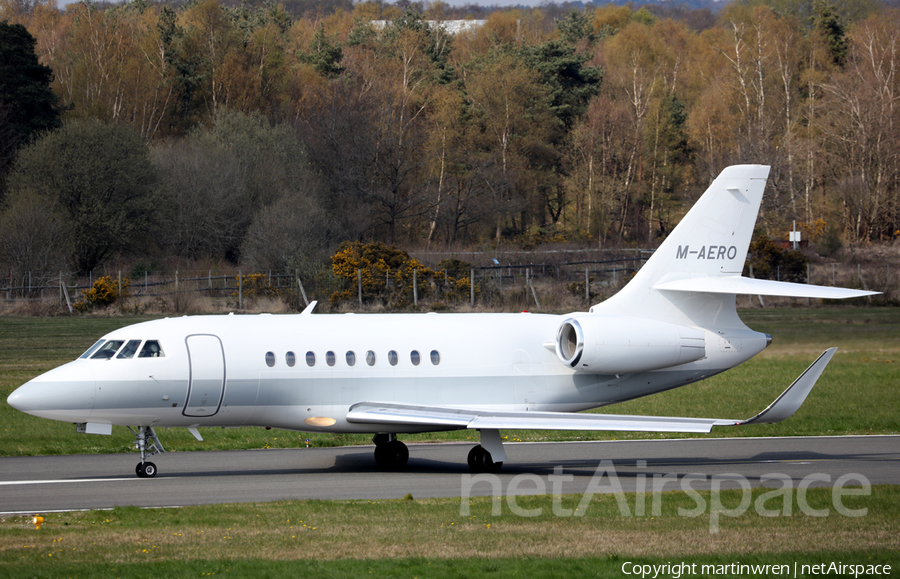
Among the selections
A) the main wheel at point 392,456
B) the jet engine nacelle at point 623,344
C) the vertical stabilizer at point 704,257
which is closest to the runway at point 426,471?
the main wheel at point 392,456

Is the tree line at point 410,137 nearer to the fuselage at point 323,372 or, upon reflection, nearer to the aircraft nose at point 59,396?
the fuselage at point 323,372

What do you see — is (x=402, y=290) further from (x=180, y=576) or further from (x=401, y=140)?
(x=180, y=576)

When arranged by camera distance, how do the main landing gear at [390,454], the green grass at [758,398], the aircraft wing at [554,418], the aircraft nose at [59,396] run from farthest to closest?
the green grass at [758,398] < the main landing gear at [390,454] < the aircraft wing at [554,418] < the aircraft nose at [59,396]

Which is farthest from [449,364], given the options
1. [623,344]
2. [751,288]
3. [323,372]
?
[751,288]

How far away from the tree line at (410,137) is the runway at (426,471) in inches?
1459

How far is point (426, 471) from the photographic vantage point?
1956cm

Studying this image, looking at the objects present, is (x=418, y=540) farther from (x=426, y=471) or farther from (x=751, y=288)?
(x=751, y=288)

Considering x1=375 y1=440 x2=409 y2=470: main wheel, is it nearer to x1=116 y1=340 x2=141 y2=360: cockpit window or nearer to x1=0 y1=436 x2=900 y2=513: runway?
x1=0 y1=436 x2=900 y2=513: runway

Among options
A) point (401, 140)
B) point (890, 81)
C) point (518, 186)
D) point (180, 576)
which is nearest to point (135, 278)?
point (401, 140)

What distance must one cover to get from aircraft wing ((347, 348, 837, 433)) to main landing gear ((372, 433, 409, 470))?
4.31 ft

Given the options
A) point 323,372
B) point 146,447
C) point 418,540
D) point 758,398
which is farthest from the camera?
point 758,398

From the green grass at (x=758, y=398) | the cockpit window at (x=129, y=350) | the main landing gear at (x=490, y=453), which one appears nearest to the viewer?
the cockpit window at (x=129, y=350)

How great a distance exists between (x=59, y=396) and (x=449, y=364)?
24.1 feet

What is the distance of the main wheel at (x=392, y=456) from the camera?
65.8 feet
